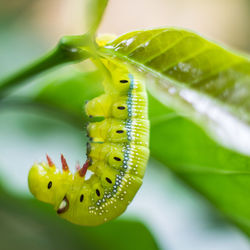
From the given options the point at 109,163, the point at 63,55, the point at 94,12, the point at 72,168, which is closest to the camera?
the point at 94,12

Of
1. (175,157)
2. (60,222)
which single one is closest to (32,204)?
(60,222)

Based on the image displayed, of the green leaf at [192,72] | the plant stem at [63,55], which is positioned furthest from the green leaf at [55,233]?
the green leaf at [192,72]

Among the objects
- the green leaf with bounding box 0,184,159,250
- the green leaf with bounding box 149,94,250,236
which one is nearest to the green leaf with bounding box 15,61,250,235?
the green leaf with bounding box 149,94,250,236

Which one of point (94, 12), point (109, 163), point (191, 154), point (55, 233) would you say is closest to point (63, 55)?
point (94, 12)

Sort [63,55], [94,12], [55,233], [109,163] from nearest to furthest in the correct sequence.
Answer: [94,12], [63,55], [109,163], [55,233]

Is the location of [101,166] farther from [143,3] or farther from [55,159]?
[143,3]

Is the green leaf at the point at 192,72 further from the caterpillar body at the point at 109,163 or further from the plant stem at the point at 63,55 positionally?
the caterpillar body at the point at 109,163

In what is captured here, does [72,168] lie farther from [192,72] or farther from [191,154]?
[192,72]
